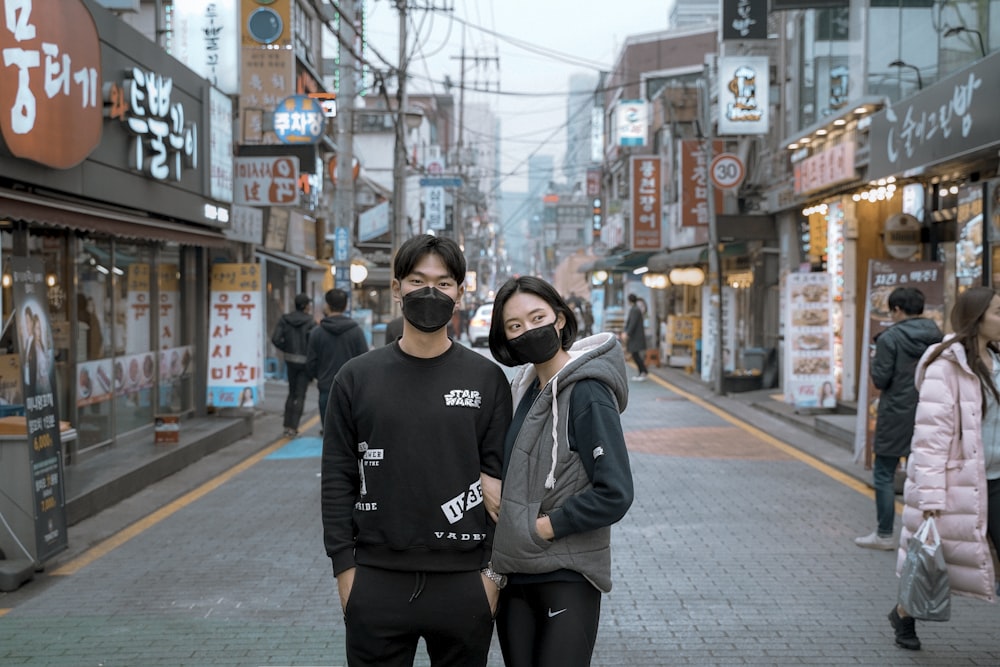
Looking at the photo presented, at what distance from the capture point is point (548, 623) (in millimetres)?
3422

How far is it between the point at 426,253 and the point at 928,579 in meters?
3.21

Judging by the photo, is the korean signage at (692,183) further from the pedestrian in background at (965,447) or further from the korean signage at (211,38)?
the pedestrian in background at (965,447)

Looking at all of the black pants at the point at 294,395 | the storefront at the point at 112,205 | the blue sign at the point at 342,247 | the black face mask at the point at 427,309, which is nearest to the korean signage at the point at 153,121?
the storefront at the point at 112,205

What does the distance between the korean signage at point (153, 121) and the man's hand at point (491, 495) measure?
857 cm

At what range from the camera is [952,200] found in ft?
47.5

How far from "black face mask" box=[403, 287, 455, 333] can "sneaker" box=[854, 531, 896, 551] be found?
564 cm

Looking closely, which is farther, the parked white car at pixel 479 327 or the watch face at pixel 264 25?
the parked white car at pixel 479 327

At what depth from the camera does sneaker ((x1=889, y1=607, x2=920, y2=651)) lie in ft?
18.4

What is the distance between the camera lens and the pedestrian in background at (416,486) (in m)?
3.30

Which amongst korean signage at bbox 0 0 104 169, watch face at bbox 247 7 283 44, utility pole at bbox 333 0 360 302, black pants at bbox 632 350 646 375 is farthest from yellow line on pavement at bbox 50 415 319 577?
black pants at bbox 632 350 646 375

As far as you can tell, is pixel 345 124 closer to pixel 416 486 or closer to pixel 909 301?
pixel 909 301

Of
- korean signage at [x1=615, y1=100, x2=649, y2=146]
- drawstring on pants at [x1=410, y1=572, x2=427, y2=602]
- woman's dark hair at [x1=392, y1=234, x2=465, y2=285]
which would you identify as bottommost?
drawstring on pants at [x1=410, y1=572, x2=427, y2=602]

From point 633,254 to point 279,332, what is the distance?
23009 millimetres

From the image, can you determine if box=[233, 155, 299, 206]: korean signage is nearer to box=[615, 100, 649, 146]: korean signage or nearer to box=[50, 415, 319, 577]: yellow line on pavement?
box=[50, 415, 319, 577]: yellow line on pavement
